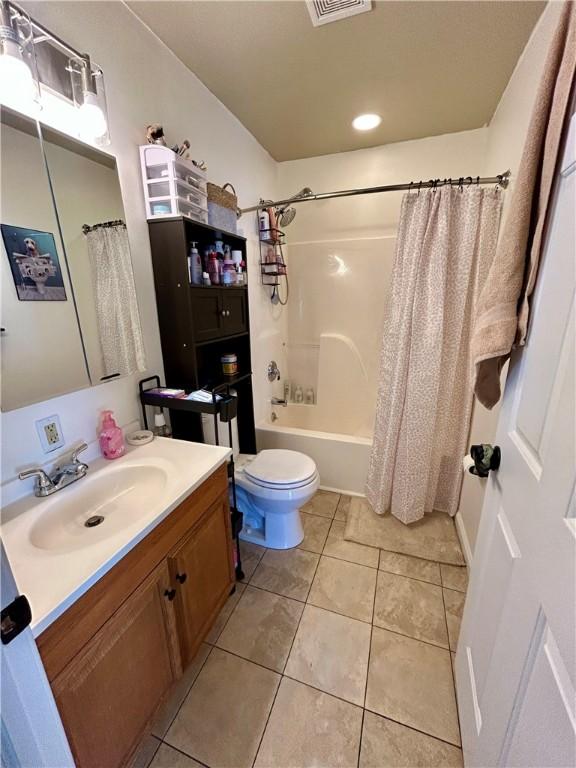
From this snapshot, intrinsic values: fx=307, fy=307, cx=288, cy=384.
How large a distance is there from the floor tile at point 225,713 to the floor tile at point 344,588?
1.26 feet

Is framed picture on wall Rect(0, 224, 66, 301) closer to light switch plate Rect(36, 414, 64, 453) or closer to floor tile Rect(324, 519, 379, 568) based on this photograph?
light switch plate Rect(36, 414, 64, 453)

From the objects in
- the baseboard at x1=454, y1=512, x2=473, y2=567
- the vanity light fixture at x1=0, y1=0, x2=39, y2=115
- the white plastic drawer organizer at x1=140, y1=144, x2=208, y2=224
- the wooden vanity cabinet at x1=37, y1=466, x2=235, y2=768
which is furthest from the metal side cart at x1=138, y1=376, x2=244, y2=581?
the baseboard at x1=454, y1=512, x2=473, y2=567

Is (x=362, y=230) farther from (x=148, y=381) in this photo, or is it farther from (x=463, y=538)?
(x=463, y=538)

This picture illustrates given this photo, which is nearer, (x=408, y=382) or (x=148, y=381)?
(x=148, y=381)

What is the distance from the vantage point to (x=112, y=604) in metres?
0.77

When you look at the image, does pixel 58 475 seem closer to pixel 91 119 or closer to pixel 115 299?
pixel 115 299

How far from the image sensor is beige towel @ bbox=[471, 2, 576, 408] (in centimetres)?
62

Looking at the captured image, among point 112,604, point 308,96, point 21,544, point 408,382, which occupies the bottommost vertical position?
point 112,604

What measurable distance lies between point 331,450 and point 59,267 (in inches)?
70.2

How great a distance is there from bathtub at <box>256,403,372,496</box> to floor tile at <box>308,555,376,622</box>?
1.98 ft

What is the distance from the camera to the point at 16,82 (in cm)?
86

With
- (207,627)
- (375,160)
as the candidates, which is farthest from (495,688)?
(375,160)

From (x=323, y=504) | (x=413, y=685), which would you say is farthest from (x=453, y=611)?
(x=323, y=504)

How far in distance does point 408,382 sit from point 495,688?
129 centimetres
